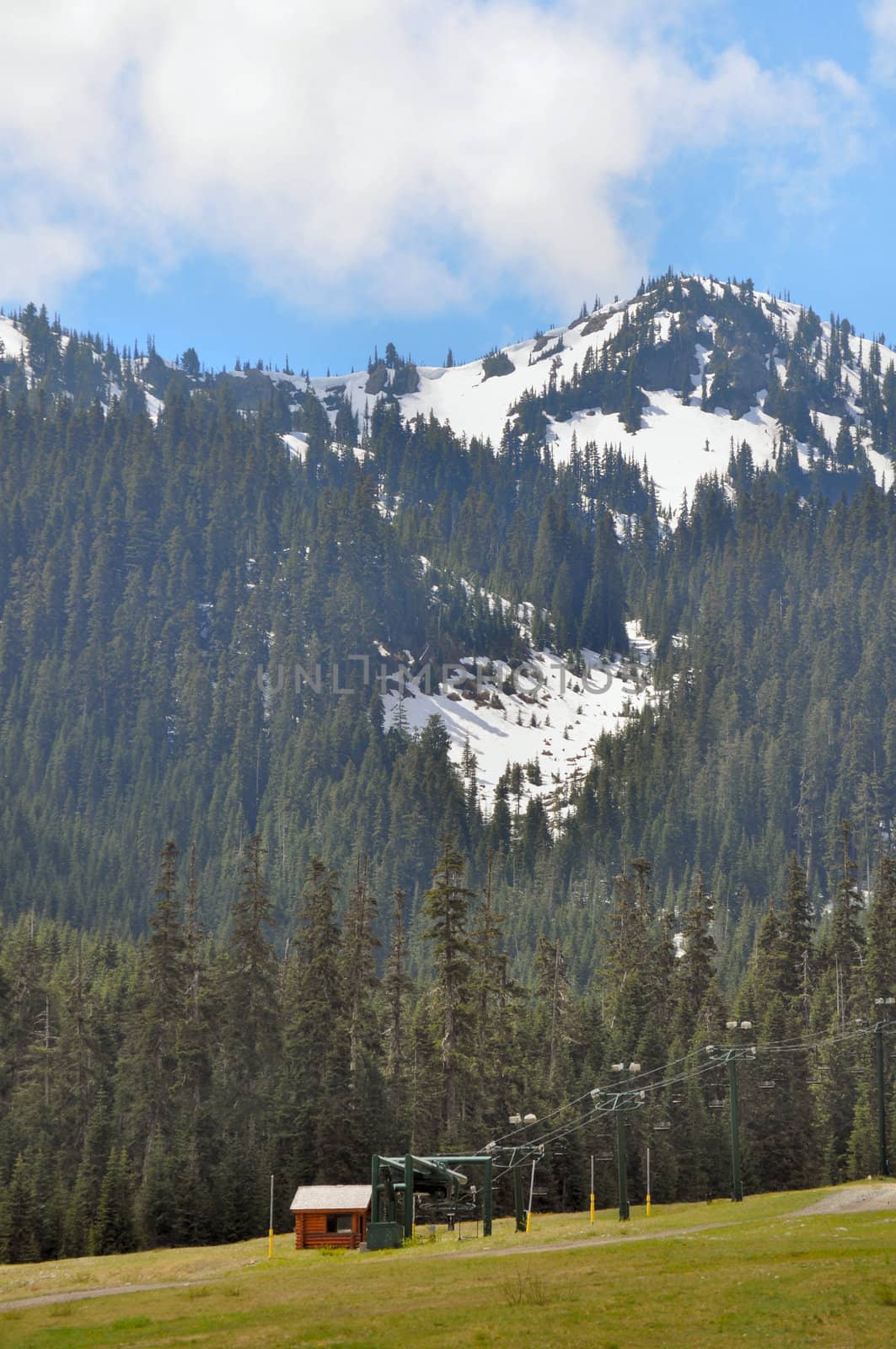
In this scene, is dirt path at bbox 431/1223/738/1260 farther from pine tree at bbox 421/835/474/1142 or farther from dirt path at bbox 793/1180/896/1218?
pine tree at bbox 421/835/474/1142

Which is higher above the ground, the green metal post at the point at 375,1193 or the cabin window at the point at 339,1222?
the green metal post at the point at 375,1193

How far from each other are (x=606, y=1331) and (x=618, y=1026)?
70284mm

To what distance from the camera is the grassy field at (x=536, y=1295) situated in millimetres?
32156

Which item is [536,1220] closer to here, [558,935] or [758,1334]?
[758,1334]

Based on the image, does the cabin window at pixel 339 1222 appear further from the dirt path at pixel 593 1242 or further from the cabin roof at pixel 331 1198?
the dirt path at pixel 593 1242

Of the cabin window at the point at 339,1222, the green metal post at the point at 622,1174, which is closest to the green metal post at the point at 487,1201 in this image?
the green metal post at the point at 622,1174

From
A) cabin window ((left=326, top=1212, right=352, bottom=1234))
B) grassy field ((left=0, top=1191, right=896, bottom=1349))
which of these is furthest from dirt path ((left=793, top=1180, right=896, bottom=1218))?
cabin window ((left=326, top=1212, right=352, bottom=1234))

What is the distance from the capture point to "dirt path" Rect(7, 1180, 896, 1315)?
46.3 m

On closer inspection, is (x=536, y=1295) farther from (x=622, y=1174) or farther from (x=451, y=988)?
(x=451, y=988)

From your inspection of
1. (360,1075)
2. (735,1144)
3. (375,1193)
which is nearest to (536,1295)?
(375,1193)

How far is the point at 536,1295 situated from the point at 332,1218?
2999 cm

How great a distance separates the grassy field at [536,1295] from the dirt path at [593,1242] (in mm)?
300

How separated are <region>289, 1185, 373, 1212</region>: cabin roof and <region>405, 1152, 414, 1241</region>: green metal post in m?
1.75

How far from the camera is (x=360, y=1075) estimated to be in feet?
287
